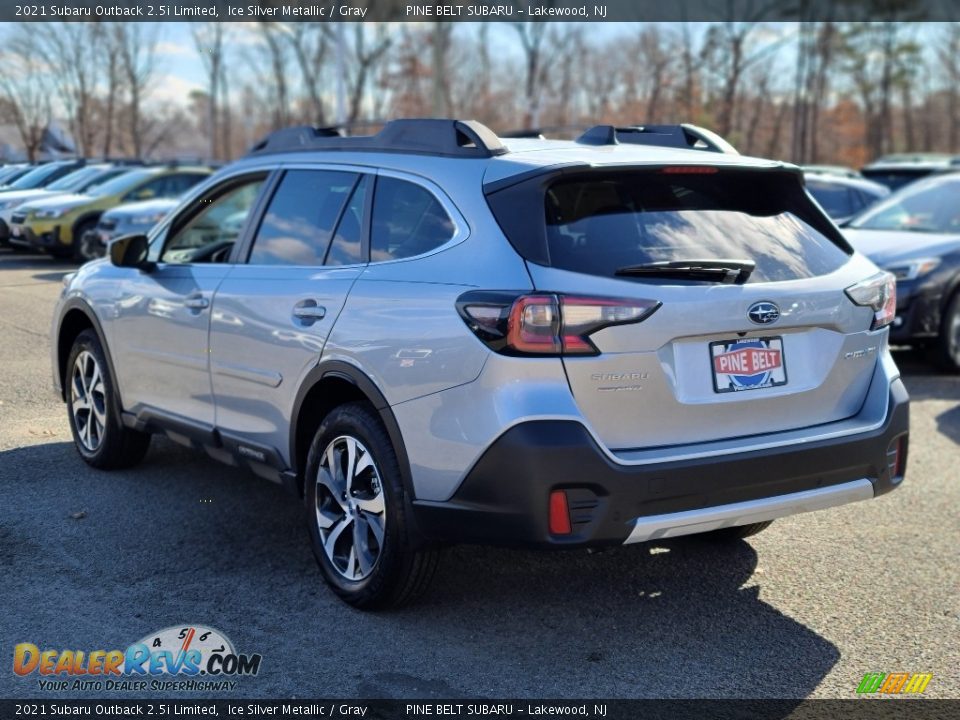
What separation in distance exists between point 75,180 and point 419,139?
14626 millimetres

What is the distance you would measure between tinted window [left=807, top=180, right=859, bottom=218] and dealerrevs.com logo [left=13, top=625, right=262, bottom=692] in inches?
504

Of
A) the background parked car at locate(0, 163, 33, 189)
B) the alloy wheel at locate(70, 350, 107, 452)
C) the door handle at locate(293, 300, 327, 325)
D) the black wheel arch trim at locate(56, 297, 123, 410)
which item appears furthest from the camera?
the background parked car at locate(0, 163, 33, 189)

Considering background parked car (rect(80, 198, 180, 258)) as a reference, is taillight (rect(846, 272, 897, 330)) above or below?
above

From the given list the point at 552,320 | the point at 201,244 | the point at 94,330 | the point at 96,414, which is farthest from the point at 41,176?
the point at 552,320

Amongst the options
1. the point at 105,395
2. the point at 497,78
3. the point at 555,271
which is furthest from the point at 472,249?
the point at 497,78

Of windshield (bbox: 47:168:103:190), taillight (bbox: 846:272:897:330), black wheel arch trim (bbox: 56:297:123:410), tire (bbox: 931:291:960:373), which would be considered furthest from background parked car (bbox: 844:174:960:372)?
windshield (bbox: 47:168:103:190)

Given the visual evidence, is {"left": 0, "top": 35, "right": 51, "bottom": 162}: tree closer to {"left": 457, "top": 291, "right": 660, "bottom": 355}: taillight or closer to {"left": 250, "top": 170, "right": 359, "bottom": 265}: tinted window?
{"left": 250, "top": 170, "right": 359, "bottom": 265}: tinted window

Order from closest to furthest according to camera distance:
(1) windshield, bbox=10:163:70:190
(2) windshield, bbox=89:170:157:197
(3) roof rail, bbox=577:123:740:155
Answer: (3) roof rail, bbox=577:123:740:155 → (1) windshield, bbox=10:163:70:190 → (2) windshield, bbox=89:170:157:197

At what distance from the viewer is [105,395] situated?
20.6 feet

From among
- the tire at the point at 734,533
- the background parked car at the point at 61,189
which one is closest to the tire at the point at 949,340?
the tire at the point at 734,533

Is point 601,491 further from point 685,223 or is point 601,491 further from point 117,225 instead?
point 117,225

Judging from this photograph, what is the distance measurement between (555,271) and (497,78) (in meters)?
60.3

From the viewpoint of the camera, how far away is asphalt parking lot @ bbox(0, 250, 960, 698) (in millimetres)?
3855

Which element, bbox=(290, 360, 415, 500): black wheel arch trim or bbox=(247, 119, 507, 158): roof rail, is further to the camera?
bbox=(247, 119, 507, 158): roof rail
